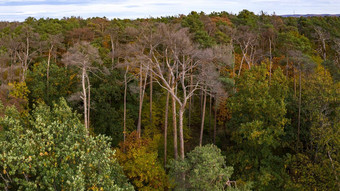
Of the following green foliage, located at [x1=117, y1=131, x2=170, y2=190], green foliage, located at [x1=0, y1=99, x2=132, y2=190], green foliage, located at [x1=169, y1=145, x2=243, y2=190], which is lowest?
green foliage, located at [x1=117, y1=131, x2=170, y2=190]

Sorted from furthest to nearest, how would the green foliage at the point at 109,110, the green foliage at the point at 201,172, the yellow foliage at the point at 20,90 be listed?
the yellow foliage at the point at 20,90 → the green foliage at the point at 109,110 → the green foliage at the point at 201,172

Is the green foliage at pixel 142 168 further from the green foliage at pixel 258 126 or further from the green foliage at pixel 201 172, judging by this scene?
the green foliage at pixel 258 126

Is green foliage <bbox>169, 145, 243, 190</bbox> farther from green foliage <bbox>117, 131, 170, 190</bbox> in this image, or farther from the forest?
green foliage <bbox>117, 131, 170, 190</bbox>

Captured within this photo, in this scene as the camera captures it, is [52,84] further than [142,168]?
Yes

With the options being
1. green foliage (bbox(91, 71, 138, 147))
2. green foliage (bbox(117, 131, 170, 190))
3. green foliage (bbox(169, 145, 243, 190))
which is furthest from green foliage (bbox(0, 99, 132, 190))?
green foliage (bbox(91, 71, 138, 147))

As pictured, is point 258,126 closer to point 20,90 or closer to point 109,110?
point 109,110

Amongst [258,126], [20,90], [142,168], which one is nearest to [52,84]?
[20,90]

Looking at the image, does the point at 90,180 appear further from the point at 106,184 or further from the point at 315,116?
the point at 315,116

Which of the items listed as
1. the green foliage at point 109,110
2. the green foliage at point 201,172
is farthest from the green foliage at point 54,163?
the green foliage at point 109,110
